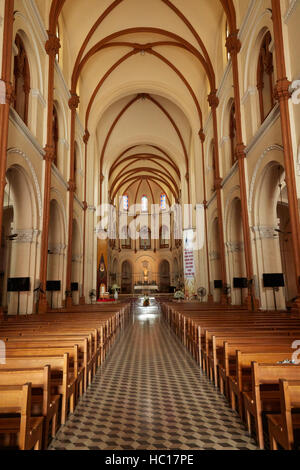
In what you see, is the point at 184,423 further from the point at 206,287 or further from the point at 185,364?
the point at 206,287

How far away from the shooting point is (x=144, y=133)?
25469 millimetres

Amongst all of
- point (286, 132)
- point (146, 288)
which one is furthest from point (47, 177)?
point (146, 288)

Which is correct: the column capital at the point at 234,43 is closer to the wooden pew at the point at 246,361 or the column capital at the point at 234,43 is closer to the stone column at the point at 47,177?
the stone column at the point at 47,177

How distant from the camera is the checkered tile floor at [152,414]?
10.2ft

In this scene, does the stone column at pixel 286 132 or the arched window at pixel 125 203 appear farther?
the arched window at pixel 125 203

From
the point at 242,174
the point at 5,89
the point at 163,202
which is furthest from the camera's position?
the point at 163,202

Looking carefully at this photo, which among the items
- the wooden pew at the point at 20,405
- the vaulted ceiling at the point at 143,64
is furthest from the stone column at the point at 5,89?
the wooden pew at the point at 20,405

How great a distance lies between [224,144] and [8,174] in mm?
9396

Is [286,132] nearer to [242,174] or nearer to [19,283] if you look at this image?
[242,174]

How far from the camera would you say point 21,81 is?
10.5 meters

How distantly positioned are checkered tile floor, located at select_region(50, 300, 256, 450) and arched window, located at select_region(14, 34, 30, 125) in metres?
8.72

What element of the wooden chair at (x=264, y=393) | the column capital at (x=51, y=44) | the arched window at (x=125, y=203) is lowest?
the wooden chair at (x=264, y=393)

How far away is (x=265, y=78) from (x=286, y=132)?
4466 millimetres

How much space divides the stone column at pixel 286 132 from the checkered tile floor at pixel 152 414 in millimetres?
3688
